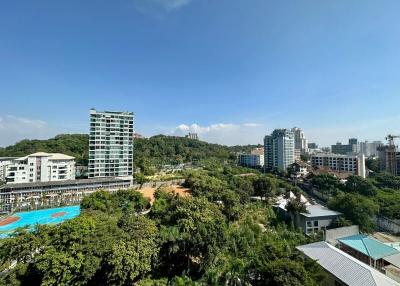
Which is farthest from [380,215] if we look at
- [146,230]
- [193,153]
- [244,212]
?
[193,153]

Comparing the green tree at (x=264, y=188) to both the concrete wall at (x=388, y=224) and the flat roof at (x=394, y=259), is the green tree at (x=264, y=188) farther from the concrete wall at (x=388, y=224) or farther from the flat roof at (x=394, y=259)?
the flat roof at (x=394, y=259)

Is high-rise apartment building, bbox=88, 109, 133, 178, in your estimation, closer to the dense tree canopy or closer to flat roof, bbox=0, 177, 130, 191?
flat roof, bbox=0, 177, 130, 191

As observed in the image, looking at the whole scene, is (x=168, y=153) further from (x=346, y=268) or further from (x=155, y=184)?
(x=346, y=268)

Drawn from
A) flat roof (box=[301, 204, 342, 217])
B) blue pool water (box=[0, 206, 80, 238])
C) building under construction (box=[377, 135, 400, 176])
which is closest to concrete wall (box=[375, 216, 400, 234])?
flat roof (box=[301, 204, 342, 217])

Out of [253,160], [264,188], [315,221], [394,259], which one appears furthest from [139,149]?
[394,259]

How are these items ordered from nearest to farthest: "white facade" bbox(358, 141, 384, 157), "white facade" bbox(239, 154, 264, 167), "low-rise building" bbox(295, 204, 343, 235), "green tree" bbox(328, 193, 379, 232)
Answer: "low-rise building" bbox(295, 204, 343, 235) → "green tree" bbox(328, 193, 379, 232) → "white facade" bbox(239, 154, 264, 167) → "white facade" bbox(358, 141, 384, 157)

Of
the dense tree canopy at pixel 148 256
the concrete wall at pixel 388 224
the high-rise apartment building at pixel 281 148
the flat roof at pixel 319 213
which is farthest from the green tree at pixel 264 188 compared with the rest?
the high-rise apartment building at pixel 281 148
